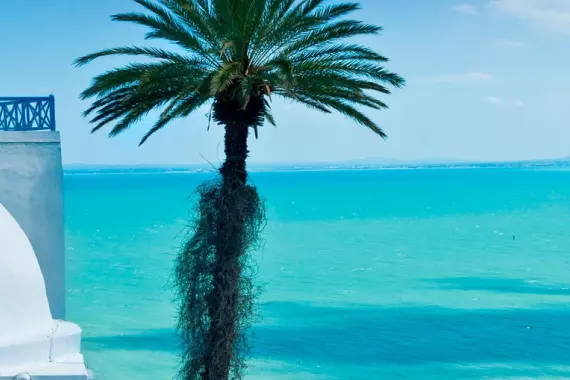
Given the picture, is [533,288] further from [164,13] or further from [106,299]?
[164,13]

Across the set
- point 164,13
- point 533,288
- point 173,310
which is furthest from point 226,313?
point 533,288

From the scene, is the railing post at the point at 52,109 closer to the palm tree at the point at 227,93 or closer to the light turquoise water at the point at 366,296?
the palm tree at the point at 227,93

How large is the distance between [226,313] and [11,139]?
424 cm

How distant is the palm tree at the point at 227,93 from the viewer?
46.5 ft

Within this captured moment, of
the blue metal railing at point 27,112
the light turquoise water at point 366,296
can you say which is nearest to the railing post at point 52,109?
the blue metal railing at point 27,112

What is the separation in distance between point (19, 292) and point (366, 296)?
33.4 m

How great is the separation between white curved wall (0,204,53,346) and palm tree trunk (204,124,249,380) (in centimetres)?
405

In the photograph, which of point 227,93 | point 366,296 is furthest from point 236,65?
point 366,296

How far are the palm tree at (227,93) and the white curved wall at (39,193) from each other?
112 centimetres

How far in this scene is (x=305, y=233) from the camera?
258 feet

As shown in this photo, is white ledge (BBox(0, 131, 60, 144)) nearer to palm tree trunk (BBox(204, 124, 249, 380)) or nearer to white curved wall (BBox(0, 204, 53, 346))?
palm tree trunk (BBox(204, 124, 249, 380))

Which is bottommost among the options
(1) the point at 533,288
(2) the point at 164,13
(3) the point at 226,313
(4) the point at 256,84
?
(1) the point at 533,288

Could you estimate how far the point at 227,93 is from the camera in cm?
1433

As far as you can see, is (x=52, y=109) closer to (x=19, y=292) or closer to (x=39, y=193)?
(x=39, y=193)
